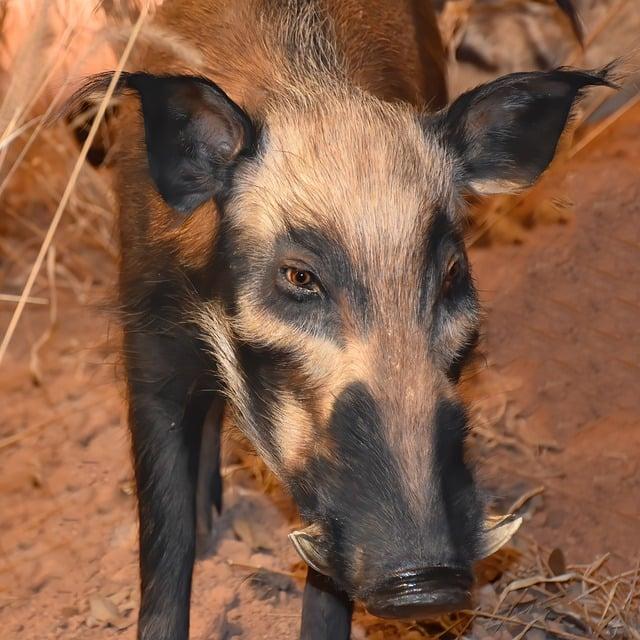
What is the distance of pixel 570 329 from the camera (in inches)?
164

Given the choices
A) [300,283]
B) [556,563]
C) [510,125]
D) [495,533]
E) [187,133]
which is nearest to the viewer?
[495,533]

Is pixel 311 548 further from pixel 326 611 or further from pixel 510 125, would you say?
pixel 510 125

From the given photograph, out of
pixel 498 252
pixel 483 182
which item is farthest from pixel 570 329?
pixel 483 182

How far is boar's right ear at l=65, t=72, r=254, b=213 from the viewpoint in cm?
249

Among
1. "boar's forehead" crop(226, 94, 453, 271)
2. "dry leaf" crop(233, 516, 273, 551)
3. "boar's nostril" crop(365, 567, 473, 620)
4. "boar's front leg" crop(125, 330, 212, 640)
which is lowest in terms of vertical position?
"dry leaf" crop(233, 516, 273, 551)

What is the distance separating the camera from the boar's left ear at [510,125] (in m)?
2.65

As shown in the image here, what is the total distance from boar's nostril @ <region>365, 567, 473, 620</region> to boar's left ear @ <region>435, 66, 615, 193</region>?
0.98 m

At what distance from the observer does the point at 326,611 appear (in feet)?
9.89

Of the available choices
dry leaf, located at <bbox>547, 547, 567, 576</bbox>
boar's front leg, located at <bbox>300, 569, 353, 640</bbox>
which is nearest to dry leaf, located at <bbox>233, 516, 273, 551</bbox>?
boar's front leg, located at <bbox>300, 569, 353, 640</bbox>

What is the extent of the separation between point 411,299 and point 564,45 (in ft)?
9.76

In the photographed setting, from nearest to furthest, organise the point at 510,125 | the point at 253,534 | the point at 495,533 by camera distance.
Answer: the point at 495,533 < the point at 510,125 < the point at 253,534

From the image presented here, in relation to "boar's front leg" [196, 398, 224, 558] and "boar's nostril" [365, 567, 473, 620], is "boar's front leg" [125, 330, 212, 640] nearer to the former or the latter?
"boar's front leg" [196, 398, 224, 558]

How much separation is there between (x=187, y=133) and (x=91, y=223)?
2.26m

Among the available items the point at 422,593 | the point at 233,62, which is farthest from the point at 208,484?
the point at 422,593
